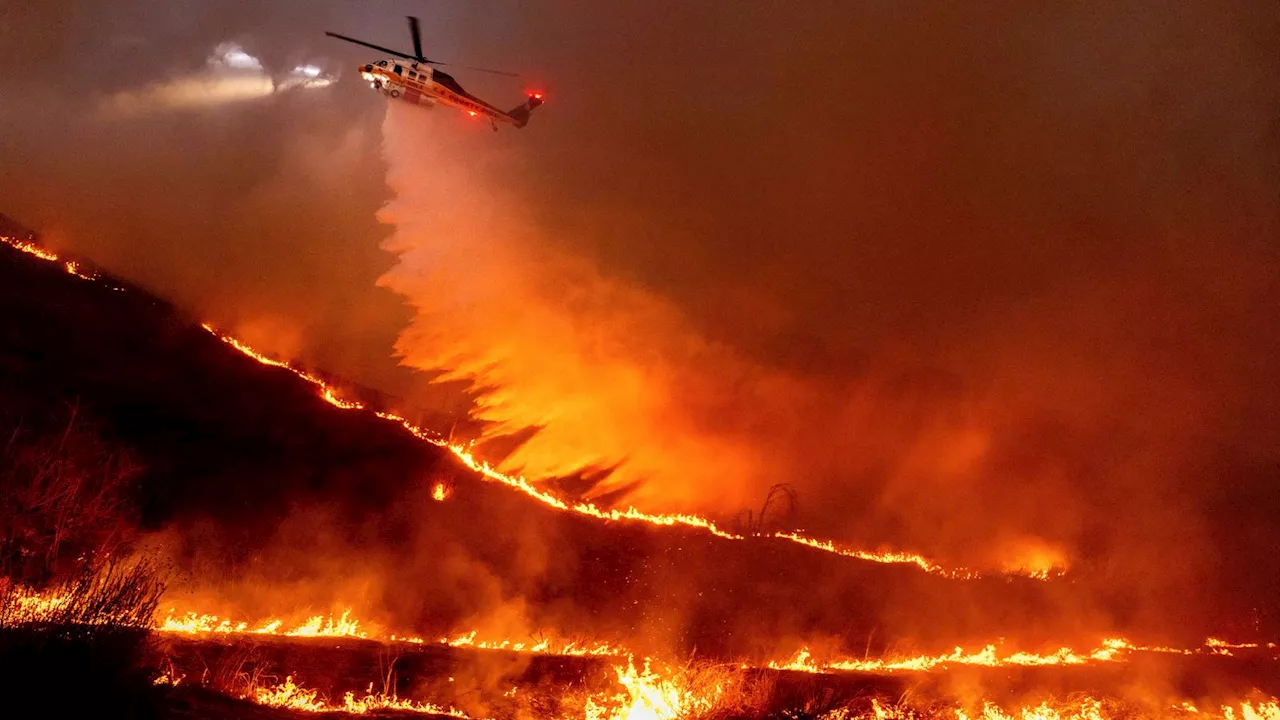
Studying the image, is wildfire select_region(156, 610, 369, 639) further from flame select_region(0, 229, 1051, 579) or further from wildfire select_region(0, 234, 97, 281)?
wildfire select_region(0, 234, 97, 281)

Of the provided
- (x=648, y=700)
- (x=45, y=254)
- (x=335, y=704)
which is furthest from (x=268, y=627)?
(x=45, y=254)

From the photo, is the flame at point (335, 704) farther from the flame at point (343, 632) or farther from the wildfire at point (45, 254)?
the wildfire at point (45, 254)

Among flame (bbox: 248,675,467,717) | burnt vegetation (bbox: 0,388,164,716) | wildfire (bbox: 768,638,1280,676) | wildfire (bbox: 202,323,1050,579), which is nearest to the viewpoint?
burnt vegetation (bbox: 0,388,164,716)

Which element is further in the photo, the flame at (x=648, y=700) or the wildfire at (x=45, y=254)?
the wildfire at (x=45, y=254)

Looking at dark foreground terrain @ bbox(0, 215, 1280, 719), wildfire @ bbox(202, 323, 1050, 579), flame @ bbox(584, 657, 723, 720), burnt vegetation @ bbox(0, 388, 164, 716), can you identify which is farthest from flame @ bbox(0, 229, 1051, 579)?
burnt vegetation @ bbox(0, 388, 164, 716)

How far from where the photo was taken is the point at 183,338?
87.7ft

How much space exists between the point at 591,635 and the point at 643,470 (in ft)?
30.9

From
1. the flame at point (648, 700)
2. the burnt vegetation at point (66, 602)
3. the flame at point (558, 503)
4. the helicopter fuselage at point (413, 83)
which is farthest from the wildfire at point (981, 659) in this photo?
the helicopter fuselage at point (413, 83)

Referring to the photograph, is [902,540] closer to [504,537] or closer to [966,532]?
[966,532]

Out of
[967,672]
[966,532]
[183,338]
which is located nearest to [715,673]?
[967,672]

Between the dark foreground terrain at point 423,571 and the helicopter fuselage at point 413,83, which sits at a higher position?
the helicopter fuselage at point 413,83

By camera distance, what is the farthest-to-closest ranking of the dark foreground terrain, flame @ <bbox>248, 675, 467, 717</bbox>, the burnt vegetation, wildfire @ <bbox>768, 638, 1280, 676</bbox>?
wildfire @ <bbox>768, 638, 1280, 676</bbox>, the dark foreground terrain, flame @ <bbox>248, 675, 467, 717</bbox>, the burnt vegetation

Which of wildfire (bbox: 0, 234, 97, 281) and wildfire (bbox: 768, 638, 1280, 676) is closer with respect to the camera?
wildfire (bbox: 768, 638, 1280, 676)

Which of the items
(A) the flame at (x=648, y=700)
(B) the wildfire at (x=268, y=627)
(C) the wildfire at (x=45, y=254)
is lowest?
(B) the wildfire at (x=268, y=627)
